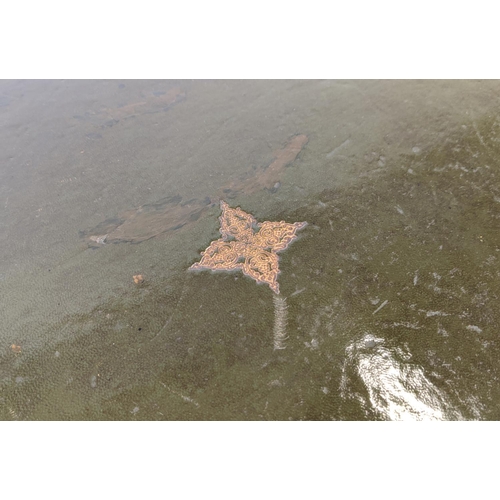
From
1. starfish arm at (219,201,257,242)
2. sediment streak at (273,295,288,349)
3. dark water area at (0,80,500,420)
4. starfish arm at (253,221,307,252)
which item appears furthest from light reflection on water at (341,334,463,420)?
starfish arm at (219,201,257,242)

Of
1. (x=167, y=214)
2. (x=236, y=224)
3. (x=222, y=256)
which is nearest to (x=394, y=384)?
(x=222, y=256)

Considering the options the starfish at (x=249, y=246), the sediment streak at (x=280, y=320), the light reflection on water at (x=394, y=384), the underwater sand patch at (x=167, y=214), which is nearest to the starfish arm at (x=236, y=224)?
the starfish at (x=249, y=246)

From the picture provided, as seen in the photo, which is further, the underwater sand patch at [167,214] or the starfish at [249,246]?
the underwater sand patch at [167,214]

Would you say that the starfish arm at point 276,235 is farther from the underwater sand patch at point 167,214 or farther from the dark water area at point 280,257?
the underwater sand patch at point 167,214

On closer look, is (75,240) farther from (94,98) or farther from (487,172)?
(487,172)

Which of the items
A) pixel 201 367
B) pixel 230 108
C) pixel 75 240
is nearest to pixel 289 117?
pixel 230 108

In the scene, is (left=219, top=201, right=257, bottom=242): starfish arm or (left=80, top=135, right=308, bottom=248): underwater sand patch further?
(left=80, top=135, right=308, bottom=248): underwater sand patch

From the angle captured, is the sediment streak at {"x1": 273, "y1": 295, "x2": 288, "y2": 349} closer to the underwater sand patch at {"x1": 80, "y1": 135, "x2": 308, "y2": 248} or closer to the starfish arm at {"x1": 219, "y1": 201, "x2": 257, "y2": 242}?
the starfish arm at {"x1": 219, "y1": 201, "x2": 257, "y2": 242}
